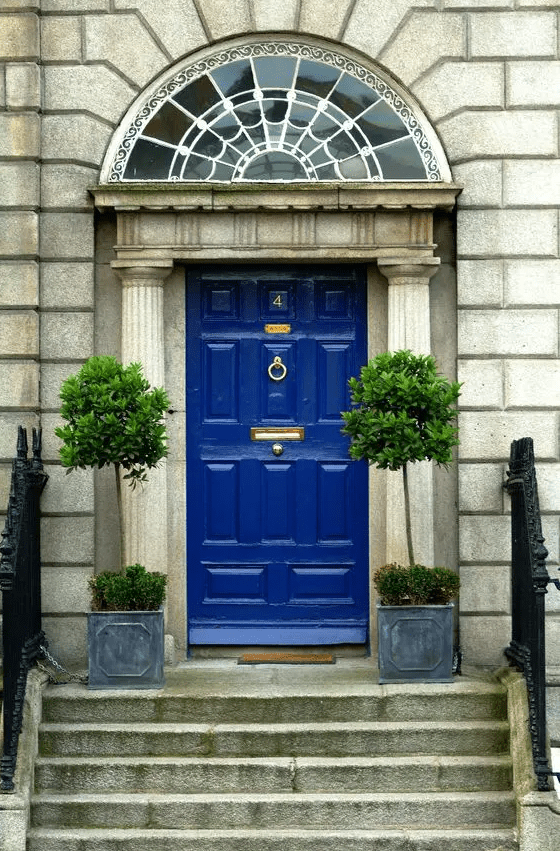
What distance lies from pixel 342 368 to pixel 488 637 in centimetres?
201

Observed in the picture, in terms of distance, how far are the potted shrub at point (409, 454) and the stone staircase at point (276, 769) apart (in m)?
0.18

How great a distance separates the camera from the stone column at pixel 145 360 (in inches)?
326

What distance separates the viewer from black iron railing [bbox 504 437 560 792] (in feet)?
22.1

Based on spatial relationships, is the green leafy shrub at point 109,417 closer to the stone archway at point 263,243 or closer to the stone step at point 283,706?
the stone archway at point 263,243

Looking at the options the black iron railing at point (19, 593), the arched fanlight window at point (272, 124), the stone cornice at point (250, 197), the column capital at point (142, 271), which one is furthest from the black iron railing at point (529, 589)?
the black iron railing at point (19, 593)

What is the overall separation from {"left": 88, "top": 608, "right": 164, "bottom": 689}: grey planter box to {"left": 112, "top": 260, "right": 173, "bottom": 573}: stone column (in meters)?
0.92

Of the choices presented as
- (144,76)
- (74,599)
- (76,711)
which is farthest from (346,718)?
(144,76)

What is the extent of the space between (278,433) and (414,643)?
1854mm

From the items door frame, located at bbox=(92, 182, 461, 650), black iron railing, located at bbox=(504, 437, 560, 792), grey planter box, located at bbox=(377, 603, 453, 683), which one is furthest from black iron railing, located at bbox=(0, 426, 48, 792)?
black iron railing, located at bbox=(504, 437, 560, 792)

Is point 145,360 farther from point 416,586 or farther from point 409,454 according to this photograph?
point 416,586

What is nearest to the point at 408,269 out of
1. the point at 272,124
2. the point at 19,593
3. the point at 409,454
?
the point at 272,124

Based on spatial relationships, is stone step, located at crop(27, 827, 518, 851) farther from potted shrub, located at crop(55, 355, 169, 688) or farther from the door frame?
the door frame

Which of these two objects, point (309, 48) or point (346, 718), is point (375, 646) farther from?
point (309, 48)

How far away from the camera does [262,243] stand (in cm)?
834
